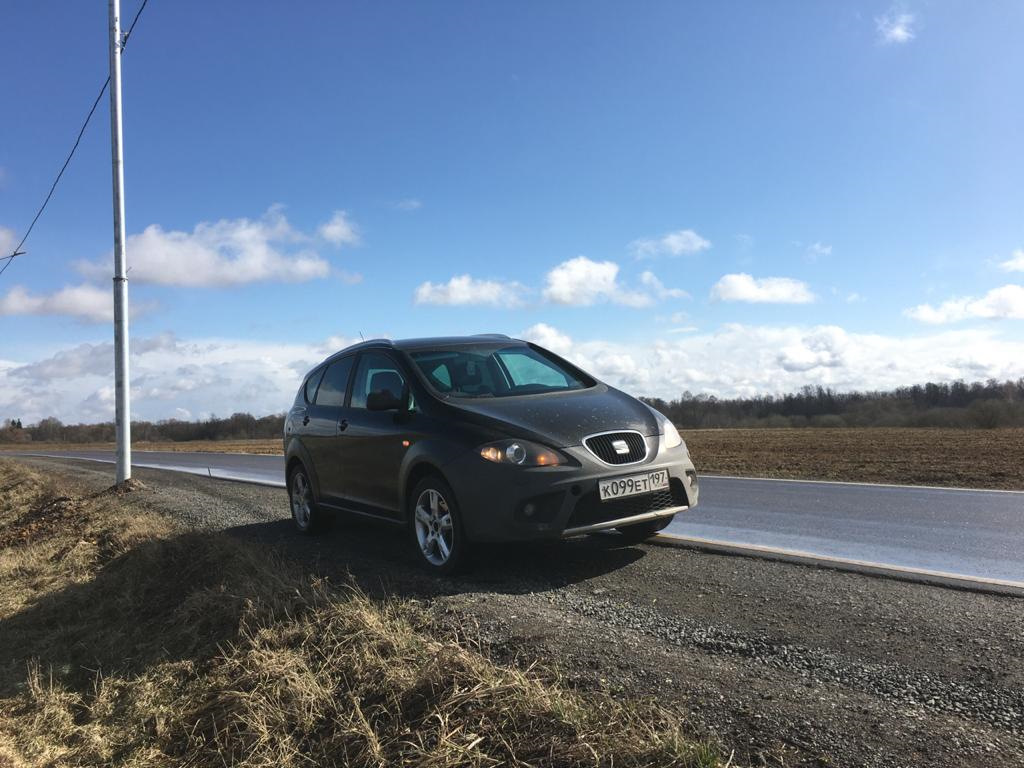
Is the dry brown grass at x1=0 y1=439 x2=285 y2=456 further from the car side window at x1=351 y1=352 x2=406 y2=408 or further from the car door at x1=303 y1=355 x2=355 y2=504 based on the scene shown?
the car side window at x1=351 y1=352 x2=406 y2=408

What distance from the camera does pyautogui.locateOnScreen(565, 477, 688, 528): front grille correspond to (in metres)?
4.85

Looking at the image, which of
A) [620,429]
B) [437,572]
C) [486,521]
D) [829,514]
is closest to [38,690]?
[437,572]

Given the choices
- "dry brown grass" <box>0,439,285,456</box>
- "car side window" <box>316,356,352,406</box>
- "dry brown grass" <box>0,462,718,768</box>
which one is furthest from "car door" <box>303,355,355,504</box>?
"dry brown grass" <box>0,439,285,456</box>

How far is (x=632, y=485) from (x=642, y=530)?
40.8 inches

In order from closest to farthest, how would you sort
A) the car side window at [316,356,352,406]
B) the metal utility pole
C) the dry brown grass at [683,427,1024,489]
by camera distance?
the car side window at [316,356,352,406]
the dry brown grass at [683,427,1024,489]
the metal utility pole

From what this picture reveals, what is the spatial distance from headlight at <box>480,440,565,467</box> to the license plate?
349mm

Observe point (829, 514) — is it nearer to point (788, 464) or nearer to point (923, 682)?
point (923, 682)

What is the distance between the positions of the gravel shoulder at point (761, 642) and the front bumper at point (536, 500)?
391 mm

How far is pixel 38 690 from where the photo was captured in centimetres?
468

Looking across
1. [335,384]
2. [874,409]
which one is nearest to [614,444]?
[335,384]

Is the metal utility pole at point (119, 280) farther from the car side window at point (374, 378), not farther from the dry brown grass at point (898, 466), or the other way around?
the dry brown grass at point (898, 466)

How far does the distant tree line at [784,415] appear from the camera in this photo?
6175cm

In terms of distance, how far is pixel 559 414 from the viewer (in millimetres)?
5230

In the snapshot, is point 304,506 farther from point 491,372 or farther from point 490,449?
point 490,449
